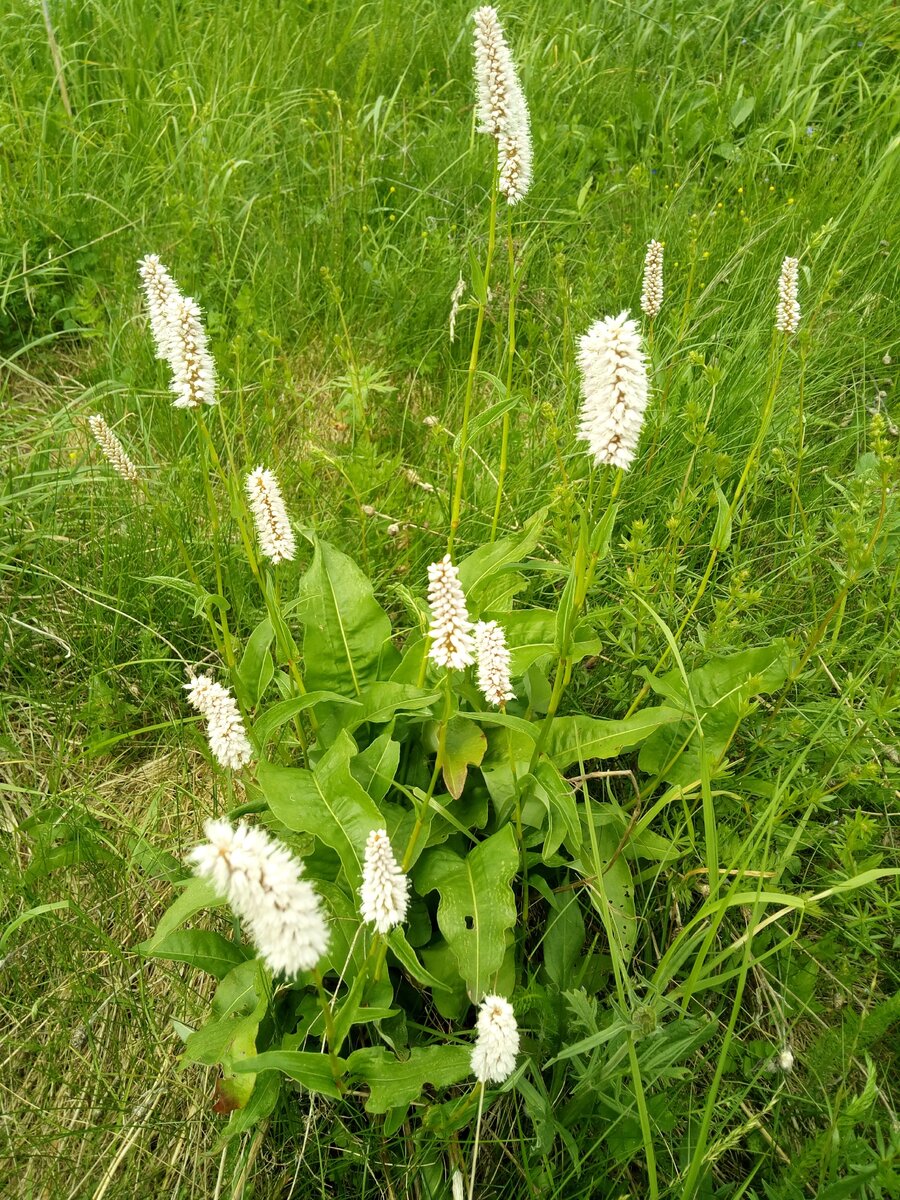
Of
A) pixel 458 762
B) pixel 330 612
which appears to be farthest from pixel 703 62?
pixel 458 762

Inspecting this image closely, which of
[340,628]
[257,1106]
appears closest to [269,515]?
[340,628]

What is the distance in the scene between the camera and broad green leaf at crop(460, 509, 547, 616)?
2600 mm

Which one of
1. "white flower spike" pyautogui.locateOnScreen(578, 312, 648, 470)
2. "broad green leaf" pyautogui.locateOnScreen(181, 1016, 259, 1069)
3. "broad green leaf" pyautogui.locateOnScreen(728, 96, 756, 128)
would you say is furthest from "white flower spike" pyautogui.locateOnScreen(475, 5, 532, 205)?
"broad green leaf" pyautogui.locateOnScreen(728, 96, 756, 128)

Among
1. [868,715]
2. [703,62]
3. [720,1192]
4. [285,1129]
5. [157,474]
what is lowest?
[285,1129]

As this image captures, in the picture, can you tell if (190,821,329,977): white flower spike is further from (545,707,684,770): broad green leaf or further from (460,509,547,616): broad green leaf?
(460,509,547,616): broad green leaf

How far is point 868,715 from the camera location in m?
2.46

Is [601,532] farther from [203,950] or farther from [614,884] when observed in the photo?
[203,950]

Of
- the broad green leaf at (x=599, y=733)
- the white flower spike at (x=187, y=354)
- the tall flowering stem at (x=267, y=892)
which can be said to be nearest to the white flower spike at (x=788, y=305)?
the broad green leaf at (x=599, y=733)

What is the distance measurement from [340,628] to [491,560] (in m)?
0.49

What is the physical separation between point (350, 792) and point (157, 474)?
1925mm

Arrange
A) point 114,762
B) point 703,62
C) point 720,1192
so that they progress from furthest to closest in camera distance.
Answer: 1. point 703,62
2. point 114,762
3. point 720,1192

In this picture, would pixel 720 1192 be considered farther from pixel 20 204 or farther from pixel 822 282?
pixel 20 204

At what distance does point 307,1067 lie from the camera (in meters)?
1.96

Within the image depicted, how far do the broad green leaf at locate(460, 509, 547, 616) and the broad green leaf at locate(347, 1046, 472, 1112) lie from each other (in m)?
1.14
